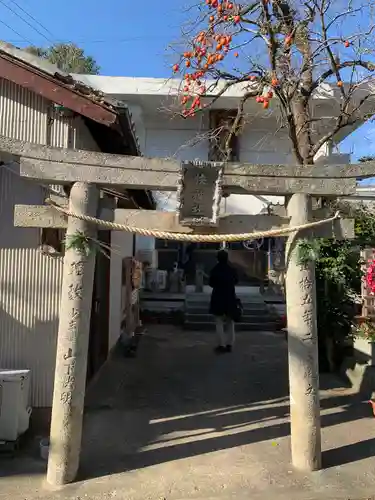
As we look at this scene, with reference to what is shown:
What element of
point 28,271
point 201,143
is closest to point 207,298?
point 201,143

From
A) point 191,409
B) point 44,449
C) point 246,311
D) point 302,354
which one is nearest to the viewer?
point 302,354

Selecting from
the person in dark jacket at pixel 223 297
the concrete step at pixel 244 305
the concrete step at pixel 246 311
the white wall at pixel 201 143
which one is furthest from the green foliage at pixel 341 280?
the white wall at pixel 201 143

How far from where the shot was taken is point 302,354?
14.5ft

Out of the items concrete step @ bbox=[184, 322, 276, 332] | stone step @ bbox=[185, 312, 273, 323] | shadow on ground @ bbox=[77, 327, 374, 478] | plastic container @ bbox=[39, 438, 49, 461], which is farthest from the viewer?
stone step @ bbox=[185, 312, 273, 323]

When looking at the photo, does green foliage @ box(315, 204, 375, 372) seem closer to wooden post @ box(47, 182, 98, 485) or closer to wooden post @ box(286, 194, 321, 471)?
wooden post @ box(286, 194, 321, 471)

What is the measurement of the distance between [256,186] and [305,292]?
1197 millimetres

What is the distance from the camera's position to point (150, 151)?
15016 mm

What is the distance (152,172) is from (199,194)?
510mm

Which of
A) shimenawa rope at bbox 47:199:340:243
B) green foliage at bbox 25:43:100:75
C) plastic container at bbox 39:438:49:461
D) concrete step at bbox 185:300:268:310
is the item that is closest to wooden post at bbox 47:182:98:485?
shimenawa rope at bbox 47:199:340:243

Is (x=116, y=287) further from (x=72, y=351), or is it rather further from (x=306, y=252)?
(x=306, y=252)

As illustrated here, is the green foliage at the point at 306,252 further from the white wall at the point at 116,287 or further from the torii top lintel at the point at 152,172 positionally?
the white wall at the point at 116,287

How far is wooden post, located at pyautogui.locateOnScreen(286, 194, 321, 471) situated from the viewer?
4367 mm

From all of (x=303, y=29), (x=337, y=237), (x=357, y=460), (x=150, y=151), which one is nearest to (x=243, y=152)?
(x=150, y=151)

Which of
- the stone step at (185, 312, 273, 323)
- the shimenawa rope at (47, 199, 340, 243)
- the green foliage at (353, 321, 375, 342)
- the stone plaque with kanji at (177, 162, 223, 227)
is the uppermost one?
the stone plaque with kanji at (177, 162, 223, 227)
